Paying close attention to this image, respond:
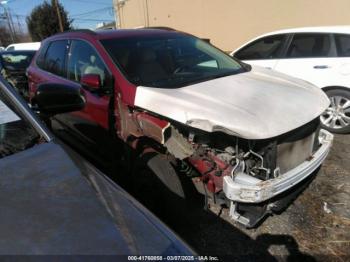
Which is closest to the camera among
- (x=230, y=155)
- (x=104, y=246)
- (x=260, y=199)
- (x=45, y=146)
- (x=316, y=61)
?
(x=104, y=246)

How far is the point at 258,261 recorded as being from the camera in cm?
266

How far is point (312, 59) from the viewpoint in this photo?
543 cm

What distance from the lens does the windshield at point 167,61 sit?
326cm

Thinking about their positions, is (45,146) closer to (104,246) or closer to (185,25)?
(104,246)

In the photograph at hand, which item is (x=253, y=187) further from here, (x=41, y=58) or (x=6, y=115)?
(x=41, y=58)

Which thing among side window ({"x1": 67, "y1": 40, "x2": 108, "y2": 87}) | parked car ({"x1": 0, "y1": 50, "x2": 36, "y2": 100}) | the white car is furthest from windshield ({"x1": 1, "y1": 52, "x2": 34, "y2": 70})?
the white car

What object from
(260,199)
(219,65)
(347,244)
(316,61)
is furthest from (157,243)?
(316,61)

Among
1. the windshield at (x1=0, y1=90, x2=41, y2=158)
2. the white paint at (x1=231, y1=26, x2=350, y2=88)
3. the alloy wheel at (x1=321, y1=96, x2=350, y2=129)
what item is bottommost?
the alloy wheel at (x1=321, y1=96, x2=350, y2=129)

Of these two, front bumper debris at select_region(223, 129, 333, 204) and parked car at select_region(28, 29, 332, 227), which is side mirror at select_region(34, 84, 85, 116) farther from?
front bumper debris at select_region(223, 129, 333, 204)

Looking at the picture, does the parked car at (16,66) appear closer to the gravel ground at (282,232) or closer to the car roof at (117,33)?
the car roof at (117,33)

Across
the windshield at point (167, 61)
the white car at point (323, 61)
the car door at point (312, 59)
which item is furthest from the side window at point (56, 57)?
the car door at point (312, 59)

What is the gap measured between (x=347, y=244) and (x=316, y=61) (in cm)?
344

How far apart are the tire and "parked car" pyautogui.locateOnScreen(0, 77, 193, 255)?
4.45 m

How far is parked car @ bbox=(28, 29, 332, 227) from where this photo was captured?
8.35ft
